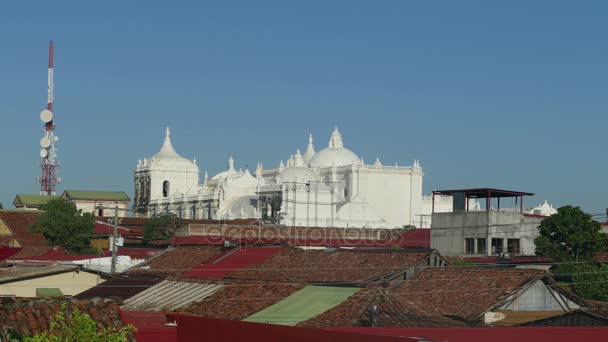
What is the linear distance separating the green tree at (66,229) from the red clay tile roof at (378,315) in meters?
43.3

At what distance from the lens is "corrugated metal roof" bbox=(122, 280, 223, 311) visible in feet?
99.6

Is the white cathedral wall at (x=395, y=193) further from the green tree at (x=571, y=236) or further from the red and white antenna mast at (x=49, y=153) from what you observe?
the green tree at (x=571, y=236)

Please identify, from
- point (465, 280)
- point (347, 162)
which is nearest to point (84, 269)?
point (465, 280)

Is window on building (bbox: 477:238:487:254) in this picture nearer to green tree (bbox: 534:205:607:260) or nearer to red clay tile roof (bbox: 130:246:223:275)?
green tree (bbox: 534:205:607:260)

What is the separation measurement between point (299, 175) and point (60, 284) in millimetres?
92837

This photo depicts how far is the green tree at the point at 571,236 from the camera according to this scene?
4341 cm

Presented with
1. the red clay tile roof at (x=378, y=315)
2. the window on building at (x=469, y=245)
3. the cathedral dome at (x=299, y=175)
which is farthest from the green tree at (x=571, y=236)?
the cathedral dome at (x=299, y=175)

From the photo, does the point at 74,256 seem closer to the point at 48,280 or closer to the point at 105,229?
the point at 48,280

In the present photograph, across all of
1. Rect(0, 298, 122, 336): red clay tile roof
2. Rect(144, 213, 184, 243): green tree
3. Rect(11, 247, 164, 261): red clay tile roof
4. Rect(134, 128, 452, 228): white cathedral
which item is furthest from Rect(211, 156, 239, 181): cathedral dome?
Rect(0, 298, 122, 336): red clay tile roof

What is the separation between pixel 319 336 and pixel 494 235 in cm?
3220

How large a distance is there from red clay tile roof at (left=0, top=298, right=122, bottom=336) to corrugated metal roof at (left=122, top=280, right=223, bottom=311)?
1403cm

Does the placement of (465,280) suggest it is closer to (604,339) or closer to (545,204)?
(604,339)

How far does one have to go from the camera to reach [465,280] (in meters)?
27.7

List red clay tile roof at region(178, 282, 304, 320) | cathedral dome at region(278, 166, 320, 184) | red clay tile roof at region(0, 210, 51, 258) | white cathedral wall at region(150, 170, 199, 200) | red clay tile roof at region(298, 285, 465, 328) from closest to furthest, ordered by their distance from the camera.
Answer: red clay tile roof at region(298, 285, 465, 328)
red clay tile roof at region(178, 282, 304, 320)
red clay tile roof at region(0, 210, 51, 258)
cathedral dome at region(278, 166, 320, 184)
white cathedral wall at region(150, 170, 199, 200)
